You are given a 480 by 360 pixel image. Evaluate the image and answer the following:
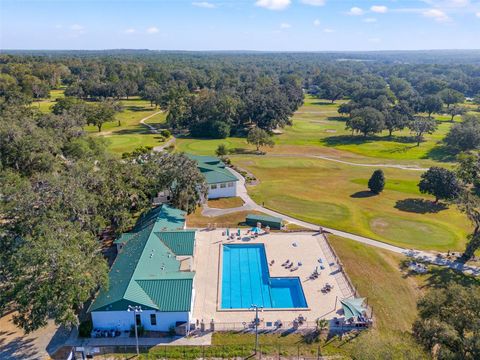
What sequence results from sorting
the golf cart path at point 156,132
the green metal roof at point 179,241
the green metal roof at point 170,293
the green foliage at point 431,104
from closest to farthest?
the green metal roof at point 170,293 < the green metal roof at point 179,241 < the golf cart path at point 156,132 < the green foliage at point 431,104

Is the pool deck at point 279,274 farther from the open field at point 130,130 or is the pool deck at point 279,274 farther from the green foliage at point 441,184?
the open field at point 130,130

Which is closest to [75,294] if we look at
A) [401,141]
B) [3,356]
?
[3,356]

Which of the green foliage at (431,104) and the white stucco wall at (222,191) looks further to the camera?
the green foliage at (431,104)

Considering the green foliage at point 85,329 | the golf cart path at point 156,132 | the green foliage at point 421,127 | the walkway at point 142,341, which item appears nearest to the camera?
the walkway at point 142,341

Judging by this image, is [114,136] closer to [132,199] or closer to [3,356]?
[132,199]

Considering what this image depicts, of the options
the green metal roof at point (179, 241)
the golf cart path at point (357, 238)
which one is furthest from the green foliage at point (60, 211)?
the golf cart path at point (357, 238)

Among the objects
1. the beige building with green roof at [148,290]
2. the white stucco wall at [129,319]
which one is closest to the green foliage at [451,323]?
the beige building with green roof at [148,290]

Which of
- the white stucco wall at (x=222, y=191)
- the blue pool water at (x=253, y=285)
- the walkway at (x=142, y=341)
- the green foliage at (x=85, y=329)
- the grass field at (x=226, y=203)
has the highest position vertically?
the white stucco wall at (x=222, y=191)

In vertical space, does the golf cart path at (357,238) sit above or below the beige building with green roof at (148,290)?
below
